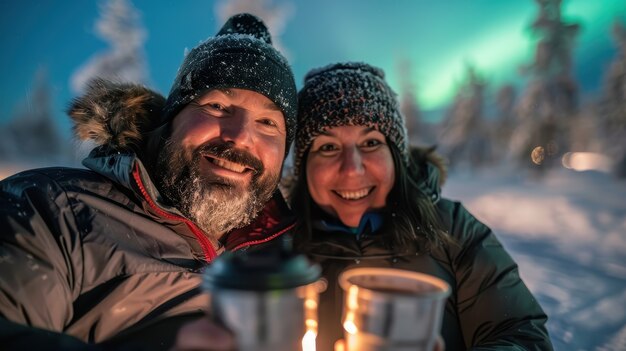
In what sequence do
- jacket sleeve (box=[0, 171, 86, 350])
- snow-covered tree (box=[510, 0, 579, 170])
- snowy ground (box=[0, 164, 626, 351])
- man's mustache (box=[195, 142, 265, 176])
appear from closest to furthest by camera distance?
1. jacket sleeve (box=[0, 171, 86, 350])
2. man's mustache (box=[195, 142, 265, 176])
3. snowy ground (box=[0, 164, 626, 351])
4. snow-covered tree (box=[510, 0, 579, 170])

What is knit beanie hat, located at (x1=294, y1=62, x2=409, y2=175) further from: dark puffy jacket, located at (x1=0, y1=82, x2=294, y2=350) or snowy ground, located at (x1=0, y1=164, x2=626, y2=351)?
snowy ground, located at (x1=0, y1=164, x2=626, y2=351)

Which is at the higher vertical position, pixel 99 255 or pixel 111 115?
pixel 111 115

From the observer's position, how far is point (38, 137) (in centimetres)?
3550

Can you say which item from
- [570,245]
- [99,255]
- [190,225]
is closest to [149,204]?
[190,225]

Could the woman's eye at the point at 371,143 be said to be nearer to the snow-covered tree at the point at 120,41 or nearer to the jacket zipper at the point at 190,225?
the jacket zipper at the point at 190,225

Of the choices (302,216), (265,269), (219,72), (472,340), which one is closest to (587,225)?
(472,340)

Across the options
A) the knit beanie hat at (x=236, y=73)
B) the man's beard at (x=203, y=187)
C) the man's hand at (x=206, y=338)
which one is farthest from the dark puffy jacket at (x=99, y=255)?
the man's hand at (x=206, y=338)

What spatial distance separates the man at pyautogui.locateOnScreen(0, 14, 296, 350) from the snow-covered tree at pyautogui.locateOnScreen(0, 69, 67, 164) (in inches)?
1624

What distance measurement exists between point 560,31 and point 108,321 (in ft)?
84.0

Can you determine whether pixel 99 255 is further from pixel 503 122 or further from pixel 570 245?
pixel 503 122

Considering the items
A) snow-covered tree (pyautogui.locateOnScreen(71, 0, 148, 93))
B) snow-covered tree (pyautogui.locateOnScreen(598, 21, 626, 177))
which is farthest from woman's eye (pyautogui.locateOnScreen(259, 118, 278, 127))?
snow-covered tree (pyautogui.locateOnScreen(598, 21, 626, 177))

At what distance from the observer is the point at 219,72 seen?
2.95 metres

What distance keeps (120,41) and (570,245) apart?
2518cm

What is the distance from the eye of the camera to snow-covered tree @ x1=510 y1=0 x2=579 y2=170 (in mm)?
19875
